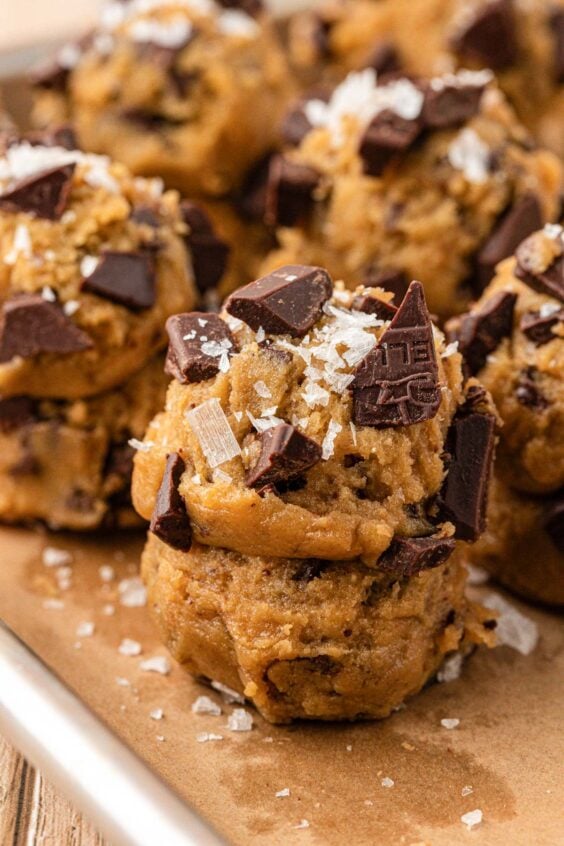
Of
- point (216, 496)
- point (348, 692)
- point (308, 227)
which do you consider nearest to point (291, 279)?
point (216, 496)

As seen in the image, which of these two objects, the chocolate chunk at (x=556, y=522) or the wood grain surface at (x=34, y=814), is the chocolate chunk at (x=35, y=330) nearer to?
the wood grain surface at (x=34, y=814)

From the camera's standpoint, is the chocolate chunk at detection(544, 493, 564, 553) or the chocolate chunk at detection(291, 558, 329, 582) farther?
the chocolate chunk at detection(544, 493, 564, 553)

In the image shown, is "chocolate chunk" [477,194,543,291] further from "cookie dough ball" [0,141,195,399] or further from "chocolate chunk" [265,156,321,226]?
"cookie dough ball" [0,141,195,399]

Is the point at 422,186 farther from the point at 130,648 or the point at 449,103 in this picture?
the point at 130,648

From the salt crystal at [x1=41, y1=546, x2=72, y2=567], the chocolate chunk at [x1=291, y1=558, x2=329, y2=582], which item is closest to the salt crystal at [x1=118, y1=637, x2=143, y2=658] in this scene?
the salt crystal at [x1=41, y1=546, x2=72, y2=567]

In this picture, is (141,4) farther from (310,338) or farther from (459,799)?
(459,799)

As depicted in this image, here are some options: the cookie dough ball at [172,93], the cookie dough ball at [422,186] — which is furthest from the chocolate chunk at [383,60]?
the cookie dough ball at [422,186]

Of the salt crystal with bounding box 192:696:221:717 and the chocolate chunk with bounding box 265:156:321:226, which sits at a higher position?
the chocolate chunk with bounding box 265:156:321:226
